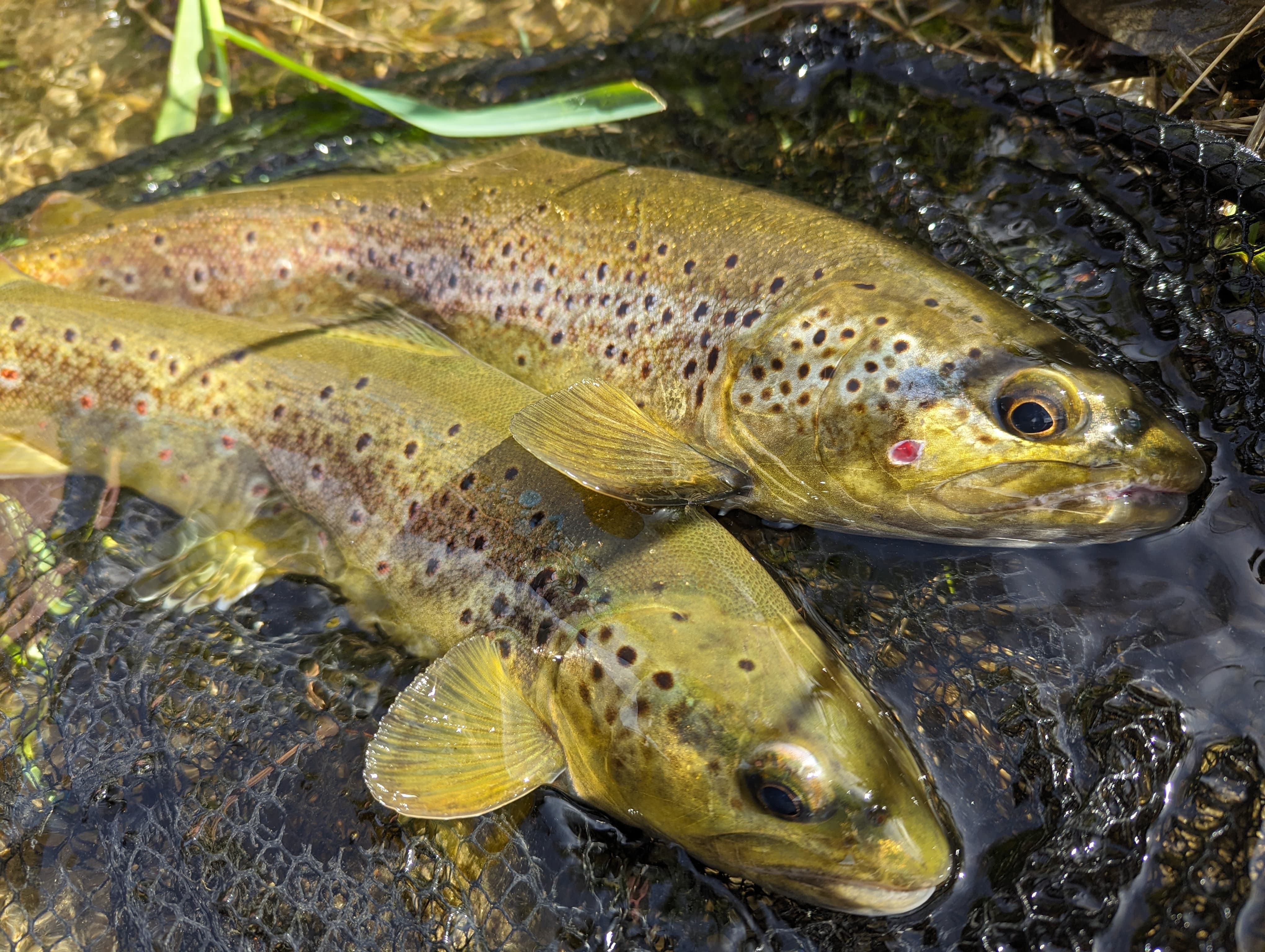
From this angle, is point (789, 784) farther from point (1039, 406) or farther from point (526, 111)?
point (526, 111)

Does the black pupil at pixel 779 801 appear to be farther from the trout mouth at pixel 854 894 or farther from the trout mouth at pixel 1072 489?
the trout mouth at pixel 1072 489

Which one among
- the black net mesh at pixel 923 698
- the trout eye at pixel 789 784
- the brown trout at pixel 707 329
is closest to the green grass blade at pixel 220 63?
the brown trout at pixel 707 329

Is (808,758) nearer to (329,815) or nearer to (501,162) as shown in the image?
(329,815)

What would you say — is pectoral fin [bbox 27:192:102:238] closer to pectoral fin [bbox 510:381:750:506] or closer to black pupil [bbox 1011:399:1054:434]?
pectoral fin [bbox 510:381:750:506]

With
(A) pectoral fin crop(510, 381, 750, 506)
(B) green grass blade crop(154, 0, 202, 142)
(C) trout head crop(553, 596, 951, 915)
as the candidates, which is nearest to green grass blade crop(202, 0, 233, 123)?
(B) green grass blade crop(154, 0, 202, 142)

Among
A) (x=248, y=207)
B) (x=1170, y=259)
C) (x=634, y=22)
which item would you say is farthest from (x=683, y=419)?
(x=634, y=22)

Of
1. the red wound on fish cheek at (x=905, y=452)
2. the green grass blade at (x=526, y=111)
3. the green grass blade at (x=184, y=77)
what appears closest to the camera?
the red wound on fish cheek at (x=905, y=452)
